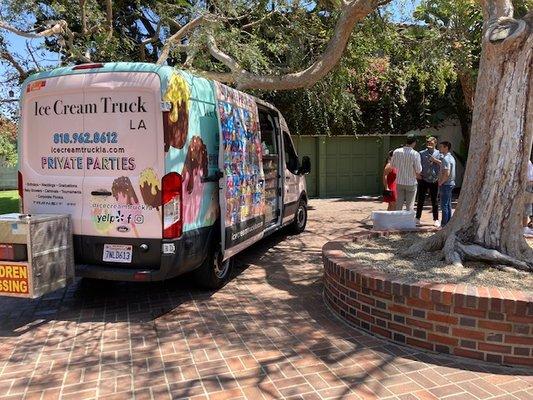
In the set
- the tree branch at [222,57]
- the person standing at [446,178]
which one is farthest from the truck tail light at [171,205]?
the person standing at [446,178]

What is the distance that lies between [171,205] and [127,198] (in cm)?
46

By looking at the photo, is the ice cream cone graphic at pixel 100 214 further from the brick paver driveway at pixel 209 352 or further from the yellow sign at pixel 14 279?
the brick paver driveway at pixel 209 352

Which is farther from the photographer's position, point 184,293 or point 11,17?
point 11,17

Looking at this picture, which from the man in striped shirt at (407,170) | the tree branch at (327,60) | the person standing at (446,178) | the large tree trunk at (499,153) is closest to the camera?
the large tree trunk at (499,153)

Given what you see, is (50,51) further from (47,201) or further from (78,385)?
(78,385)

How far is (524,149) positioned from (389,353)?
2.37 m

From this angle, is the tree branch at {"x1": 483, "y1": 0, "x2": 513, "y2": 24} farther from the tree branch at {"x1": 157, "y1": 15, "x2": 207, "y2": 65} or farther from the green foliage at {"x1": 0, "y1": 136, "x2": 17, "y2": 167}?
the green foliage at {"x1": 0, "y1": 136, "x2": 17, "y2": 167}

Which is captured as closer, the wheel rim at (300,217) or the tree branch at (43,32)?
the wheel rim at (300,217)

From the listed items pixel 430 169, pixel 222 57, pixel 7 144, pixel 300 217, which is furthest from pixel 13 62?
pixel 430 169

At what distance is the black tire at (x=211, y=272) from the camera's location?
5.50 metres

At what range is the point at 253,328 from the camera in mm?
4535

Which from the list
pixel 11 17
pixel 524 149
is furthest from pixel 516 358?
pixel 11 17

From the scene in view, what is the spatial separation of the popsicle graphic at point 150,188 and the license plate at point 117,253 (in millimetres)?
512

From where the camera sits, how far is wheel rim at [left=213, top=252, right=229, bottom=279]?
18.5 ft
